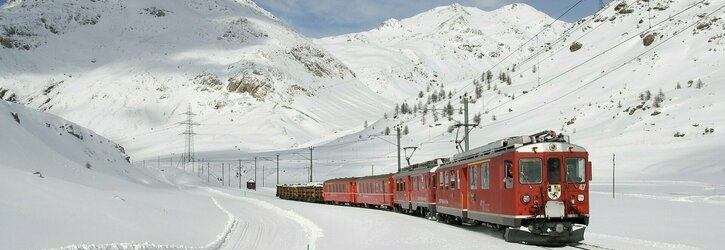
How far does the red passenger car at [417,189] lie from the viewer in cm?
3488

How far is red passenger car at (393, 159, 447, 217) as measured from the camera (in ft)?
114

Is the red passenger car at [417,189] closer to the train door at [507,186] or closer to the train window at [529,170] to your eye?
the train door at [507,186]

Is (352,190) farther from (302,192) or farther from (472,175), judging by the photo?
(472,175)

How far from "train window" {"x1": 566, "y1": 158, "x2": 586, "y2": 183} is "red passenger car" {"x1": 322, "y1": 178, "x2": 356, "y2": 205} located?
1481 inches

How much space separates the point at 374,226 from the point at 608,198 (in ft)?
65.1

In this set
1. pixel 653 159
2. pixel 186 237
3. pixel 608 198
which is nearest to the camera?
pixel 186 237

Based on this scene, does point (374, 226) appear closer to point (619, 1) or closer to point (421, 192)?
point (421, 192)

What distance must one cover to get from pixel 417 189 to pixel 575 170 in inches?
675

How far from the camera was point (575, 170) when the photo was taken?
21.7 meters

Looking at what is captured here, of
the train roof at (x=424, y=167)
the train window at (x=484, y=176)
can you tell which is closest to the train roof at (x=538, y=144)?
the train window at (x=484, y=176)

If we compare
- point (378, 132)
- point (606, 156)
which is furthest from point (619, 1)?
point (606, 156)

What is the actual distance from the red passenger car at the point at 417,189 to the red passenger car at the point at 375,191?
5.57ft

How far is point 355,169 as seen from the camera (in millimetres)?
107812

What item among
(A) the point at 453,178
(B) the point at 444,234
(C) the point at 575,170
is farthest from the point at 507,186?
(A) the point at 453,178
